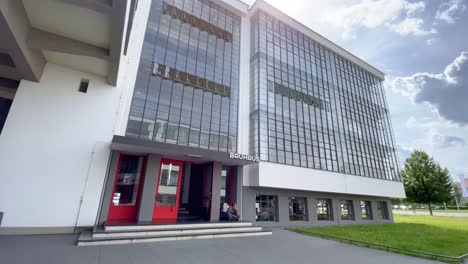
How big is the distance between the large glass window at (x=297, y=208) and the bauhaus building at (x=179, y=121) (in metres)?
0.10

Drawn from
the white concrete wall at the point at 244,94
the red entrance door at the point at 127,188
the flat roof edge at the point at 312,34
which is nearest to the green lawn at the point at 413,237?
the white concrete wall at the point at 244,94

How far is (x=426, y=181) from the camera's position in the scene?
26625 mm

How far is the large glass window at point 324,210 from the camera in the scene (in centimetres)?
1601

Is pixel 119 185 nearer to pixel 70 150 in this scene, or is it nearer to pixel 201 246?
pixel 70 150

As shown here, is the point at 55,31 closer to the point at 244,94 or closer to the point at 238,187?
the point at 244,94

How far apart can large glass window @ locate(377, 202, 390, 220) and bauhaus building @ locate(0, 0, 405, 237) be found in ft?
0.78

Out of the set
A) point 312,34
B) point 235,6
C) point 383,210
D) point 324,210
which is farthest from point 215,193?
point 383,210

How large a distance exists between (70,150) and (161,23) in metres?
9.80

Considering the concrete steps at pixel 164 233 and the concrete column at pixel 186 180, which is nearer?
the concrete steps at pixel 164 233

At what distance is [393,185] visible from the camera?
2028cm

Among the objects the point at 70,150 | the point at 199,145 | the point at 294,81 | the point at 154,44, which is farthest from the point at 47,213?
the point at 294,81

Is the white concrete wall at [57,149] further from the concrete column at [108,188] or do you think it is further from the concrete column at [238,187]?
the concrete column at [238,187]

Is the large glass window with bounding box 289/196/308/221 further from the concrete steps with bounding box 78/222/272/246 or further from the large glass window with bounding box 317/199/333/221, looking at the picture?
the concrete steps with bounding box 78/222/272/246

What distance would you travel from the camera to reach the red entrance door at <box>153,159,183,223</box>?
1048 cm
